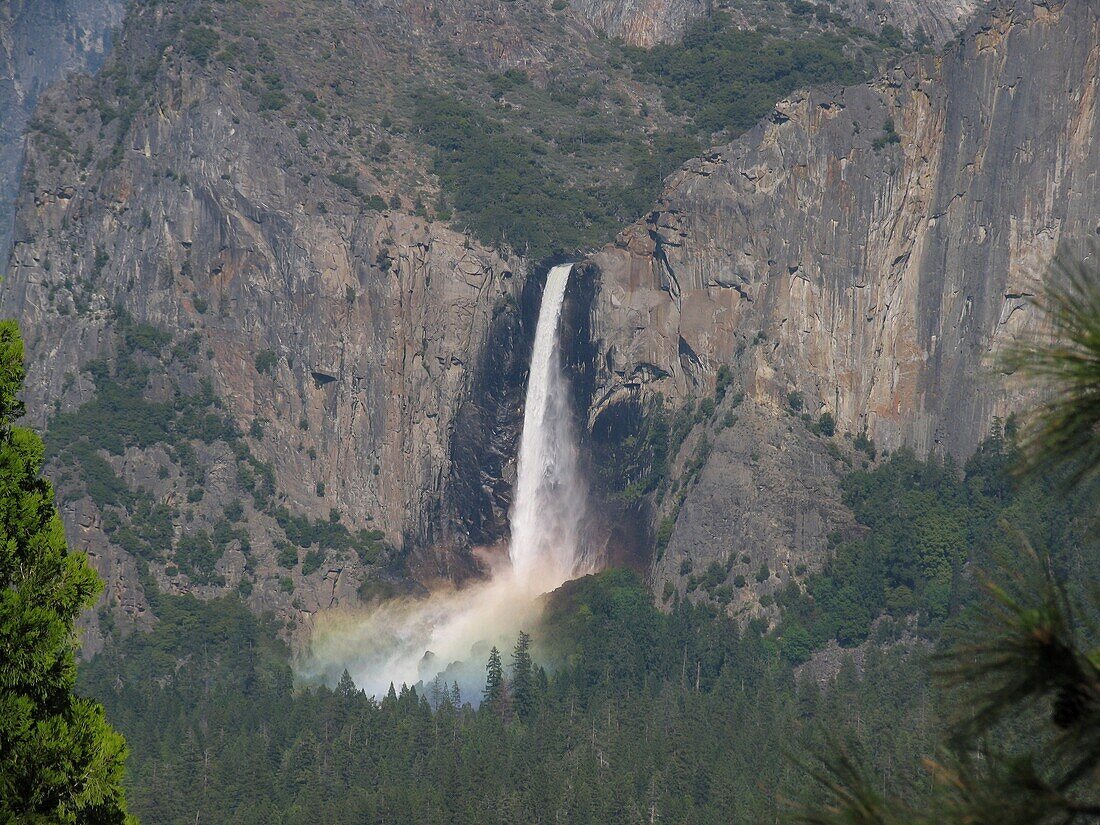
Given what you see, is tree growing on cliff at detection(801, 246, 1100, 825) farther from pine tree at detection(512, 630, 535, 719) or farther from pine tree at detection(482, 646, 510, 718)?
pine tree at detection(482, 646, 510, 718)

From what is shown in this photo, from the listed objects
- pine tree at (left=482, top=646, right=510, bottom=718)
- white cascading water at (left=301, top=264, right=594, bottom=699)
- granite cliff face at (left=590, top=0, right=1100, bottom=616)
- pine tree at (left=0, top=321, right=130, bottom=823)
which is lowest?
pine tree at (left=482, top=646, right=510, bottom=718)

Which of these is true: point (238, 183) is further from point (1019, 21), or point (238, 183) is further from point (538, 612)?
point (1019, 21)

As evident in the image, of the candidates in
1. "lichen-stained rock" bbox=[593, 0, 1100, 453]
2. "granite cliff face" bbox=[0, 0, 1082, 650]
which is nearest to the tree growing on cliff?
"granite cliff face" bbox=[0, 0, 1082, 650]

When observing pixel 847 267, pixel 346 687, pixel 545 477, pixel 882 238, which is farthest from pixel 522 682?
pixel 882 238

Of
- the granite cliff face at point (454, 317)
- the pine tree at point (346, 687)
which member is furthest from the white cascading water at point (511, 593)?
the pine tree at point (346, 687)

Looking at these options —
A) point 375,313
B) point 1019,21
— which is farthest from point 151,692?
point 1019,21

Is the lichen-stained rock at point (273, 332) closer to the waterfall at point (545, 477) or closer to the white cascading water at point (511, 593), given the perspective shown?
the white cascading water at point (511, 593)
